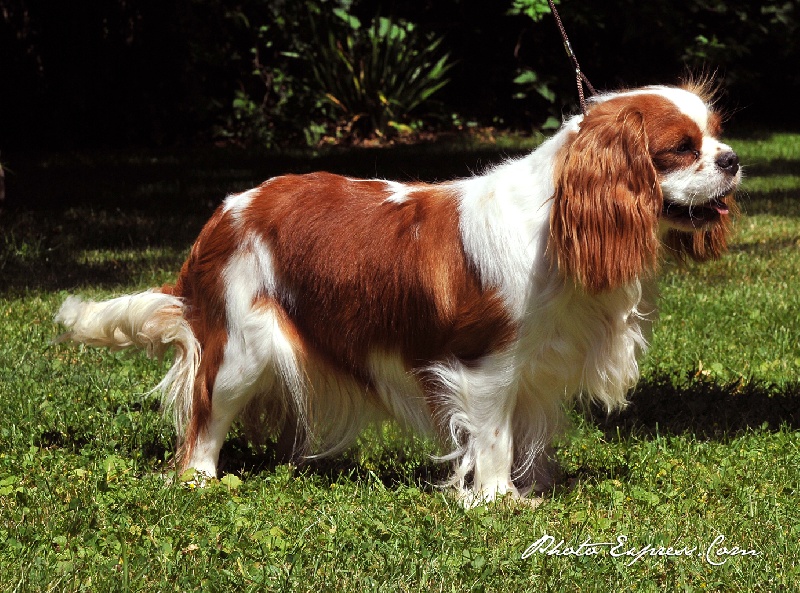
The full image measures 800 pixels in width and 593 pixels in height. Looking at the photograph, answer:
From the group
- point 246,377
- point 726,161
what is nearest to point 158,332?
point 246,377

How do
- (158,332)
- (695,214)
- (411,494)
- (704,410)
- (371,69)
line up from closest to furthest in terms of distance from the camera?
1. (695,214)
2. (411,494)
3. (158,332)
4. (704,410)
5. (371,69)

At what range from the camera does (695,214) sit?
3668mm

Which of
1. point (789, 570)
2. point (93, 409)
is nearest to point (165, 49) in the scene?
point (93, 409)

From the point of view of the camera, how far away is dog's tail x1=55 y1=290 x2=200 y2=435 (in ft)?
13.8

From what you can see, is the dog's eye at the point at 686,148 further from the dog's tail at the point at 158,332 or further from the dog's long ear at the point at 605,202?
the dog's tail at the point at 158,332

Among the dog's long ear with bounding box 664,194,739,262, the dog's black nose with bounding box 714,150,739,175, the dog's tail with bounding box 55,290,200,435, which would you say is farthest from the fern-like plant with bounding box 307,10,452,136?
the dog's black nose with bounding box 714,150,739,175

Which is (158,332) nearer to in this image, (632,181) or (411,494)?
(411,494)

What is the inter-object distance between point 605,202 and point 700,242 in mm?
561

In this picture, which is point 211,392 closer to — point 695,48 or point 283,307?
point 283,307

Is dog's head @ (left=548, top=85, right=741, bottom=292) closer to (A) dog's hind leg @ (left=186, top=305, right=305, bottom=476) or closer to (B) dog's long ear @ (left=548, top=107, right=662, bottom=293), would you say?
(B) dog's long ear @ (left=548, top=107, right=662, bottom=293)

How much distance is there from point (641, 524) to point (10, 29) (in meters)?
11.5

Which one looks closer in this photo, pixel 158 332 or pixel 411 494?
pixel 411 494

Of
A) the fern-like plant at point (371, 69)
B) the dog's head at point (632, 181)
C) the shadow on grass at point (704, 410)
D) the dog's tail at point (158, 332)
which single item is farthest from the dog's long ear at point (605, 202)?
the fern-like plant at point (371, 69)

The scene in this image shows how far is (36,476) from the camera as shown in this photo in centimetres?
408
